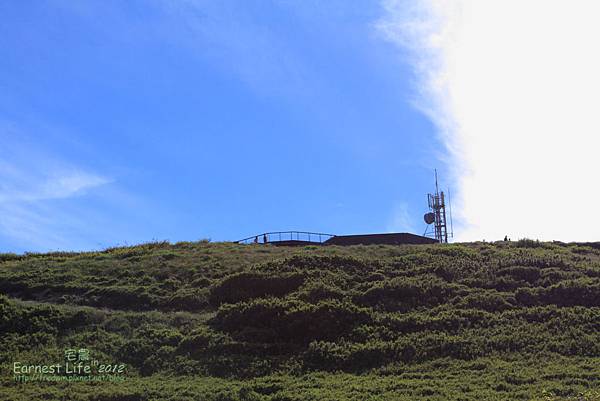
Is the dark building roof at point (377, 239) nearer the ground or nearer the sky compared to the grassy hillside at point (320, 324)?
nearer the sky

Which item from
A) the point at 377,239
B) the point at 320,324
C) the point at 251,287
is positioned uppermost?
the point at 377,239

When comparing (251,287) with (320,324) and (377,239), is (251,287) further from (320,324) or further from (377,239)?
(377,239)

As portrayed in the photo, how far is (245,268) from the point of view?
81.3 feet

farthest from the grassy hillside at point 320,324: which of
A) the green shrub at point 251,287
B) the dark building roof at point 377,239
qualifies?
the dark building roof at point 377,239

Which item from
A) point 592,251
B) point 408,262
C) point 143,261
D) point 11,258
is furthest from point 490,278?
point 11,258

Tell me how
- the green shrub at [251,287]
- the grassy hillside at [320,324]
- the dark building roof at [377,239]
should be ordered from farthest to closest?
the dark building roof at [377,239] → the green shrub at [251,287] → the grassy hillside at [320,324]

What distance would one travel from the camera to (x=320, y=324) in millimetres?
18500

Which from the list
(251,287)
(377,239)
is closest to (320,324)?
(251,287)

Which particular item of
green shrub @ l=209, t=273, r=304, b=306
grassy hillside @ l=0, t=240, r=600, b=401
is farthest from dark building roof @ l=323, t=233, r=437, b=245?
green shrub @ l=209, t=273, r=304, b=306

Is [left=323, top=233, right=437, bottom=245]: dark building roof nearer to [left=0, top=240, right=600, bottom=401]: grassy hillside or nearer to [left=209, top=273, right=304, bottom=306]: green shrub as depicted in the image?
[left=0, top=240, right=600, bottom=401]: grassy hillside

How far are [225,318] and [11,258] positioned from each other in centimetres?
1861

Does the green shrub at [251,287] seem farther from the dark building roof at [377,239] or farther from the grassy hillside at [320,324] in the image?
the dark building roof at [377,239]

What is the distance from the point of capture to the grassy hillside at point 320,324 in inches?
572

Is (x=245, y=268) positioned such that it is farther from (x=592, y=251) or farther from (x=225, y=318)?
(x=592, y=251)
